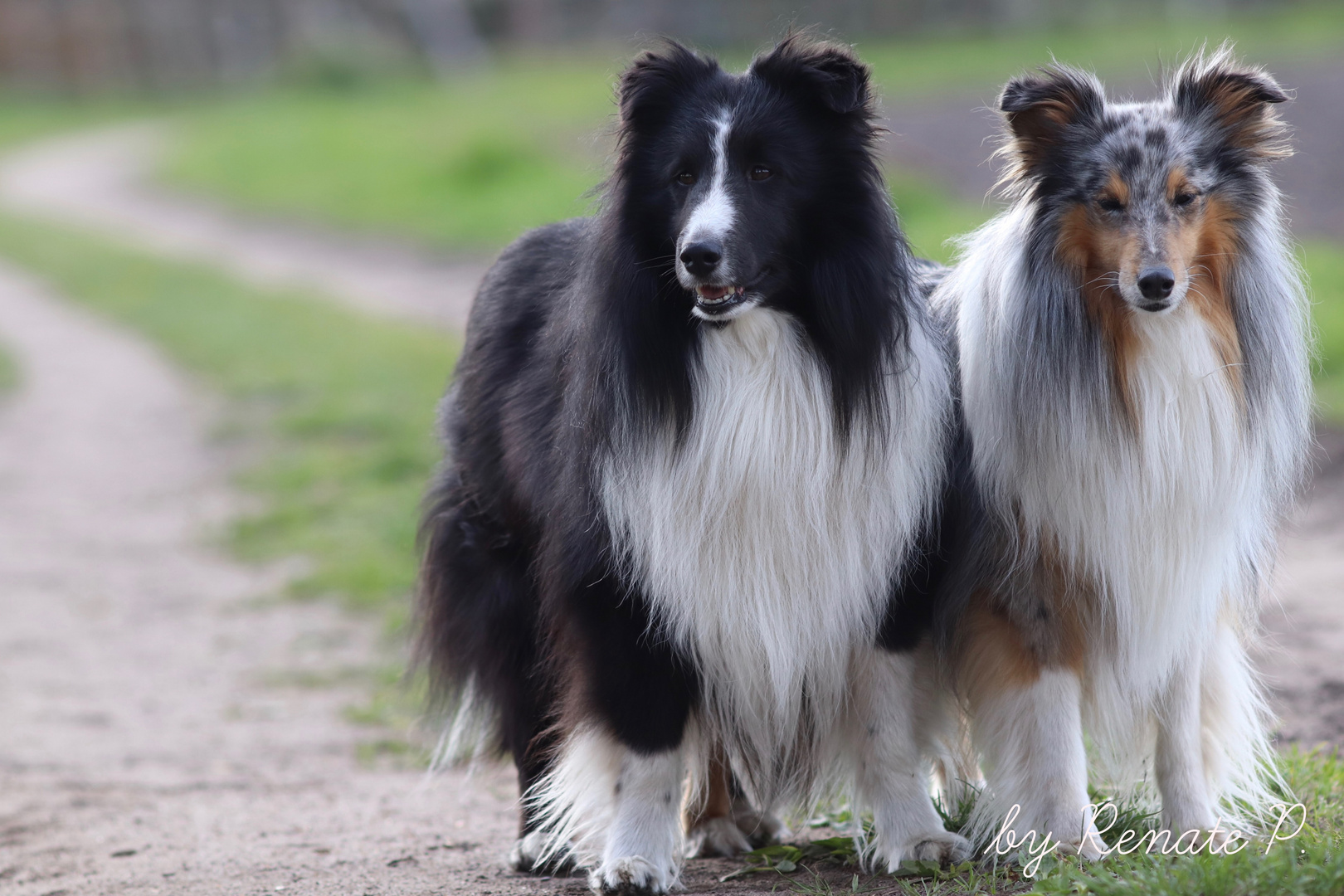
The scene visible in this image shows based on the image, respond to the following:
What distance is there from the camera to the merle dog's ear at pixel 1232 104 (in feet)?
11.1

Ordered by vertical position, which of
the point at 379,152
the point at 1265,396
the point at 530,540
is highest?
the point at 379,152

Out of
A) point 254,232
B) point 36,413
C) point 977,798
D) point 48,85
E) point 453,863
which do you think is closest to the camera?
point 977,798

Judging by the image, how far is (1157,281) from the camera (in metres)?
3.24

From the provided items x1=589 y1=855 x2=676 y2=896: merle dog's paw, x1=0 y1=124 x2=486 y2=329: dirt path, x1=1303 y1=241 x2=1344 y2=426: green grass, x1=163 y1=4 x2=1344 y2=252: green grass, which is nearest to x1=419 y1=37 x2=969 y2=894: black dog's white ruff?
x1=589 y1=855 x2=676 y2=896: merle dog's paw

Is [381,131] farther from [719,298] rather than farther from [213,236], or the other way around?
[719,298]

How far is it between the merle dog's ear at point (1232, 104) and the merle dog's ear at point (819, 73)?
772 millimetres

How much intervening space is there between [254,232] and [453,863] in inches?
661

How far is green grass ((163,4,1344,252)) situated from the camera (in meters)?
18.1

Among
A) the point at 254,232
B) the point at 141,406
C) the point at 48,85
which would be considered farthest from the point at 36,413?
the point at 48,85

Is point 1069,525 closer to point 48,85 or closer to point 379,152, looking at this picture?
point 379,152

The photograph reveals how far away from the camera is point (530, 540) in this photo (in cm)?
411

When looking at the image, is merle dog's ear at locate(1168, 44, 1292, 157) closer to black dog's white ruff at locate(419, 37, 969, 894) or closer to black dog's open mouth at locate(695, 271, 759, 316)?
black dog's white ruff at locate(419, 37, 969, 894)

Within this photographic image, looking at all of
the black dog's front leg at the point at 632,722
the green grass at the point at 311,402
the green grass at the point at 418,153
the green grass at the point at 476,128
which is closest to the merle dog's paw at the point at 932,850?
the black dog's front leg at the point at 632,722

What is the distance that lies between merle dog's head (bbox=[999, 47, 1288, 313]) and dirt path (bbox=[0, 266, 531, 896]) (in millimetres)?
2409
